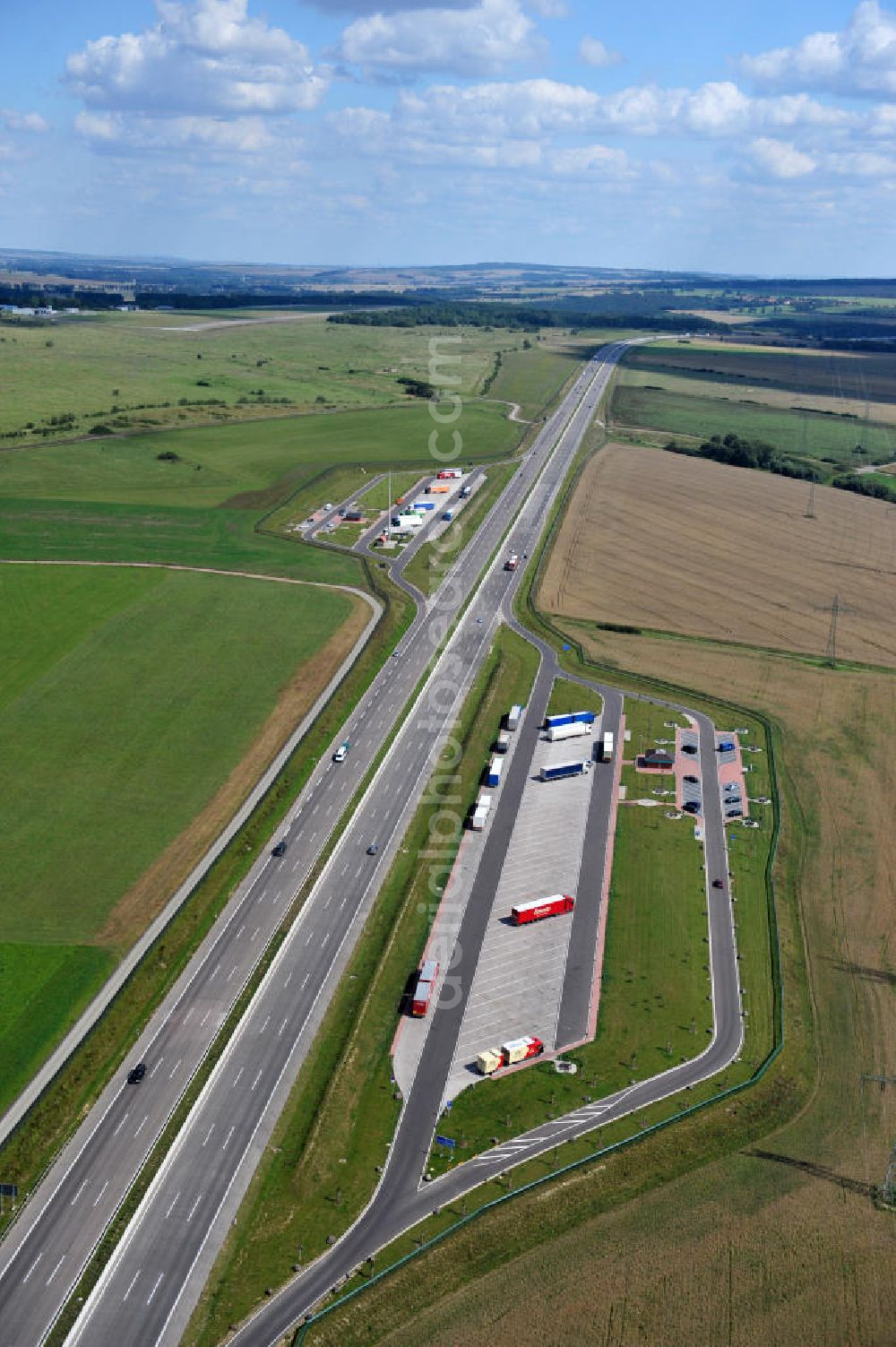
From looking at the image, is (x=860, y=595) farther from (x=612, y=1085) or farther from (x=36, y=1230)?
(x=36, y=1230)

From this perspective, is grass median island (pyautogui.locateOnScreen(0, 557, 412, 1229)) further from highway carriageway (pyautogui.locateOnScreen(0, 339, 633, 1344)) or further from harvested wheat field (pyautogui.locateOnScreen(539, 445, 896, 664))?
harvested wheat field (pyautogui.locateOnScreen(539, 445, 896, 664))

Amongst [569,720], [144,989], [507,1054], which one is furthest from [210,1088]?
[569,720]

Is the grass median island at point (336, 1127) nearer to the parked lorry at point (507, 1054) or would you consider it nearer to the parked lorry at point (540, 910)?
the parked lorry at point (507, 1054)

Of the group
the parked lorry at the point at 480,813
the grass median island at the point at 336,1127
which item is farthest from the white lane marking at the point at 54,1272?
the parked lorry at the point at 480,813

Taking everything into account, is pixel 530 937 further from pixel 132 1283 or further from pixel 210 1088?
pixel 132 1283

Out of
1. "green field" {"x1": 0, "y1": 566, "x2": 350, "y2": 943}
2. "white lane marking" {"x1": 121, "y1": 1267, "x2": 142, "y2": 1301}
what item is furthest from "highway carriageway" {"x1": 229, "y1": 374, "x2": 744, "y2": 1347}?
"green field" {"x1": 0, "y1": 566, "x2": 350, "y2": 943}

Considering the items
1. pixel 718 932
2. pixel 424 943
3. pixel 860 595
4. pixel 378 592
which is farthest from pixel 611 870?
pixel 860 595
